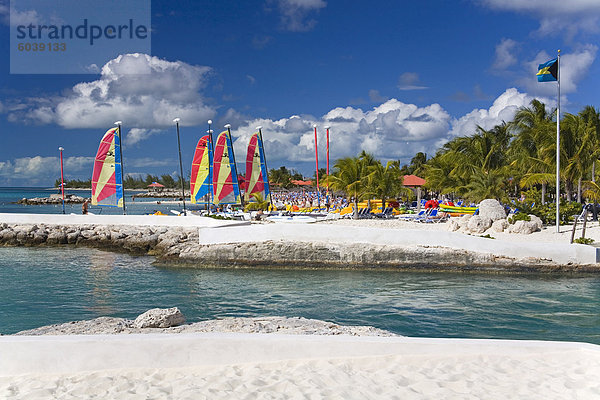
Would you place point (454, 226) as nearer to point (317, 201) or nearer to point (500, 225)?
point (500, 225)

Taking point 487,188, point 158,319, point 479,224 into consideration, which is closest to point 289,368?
point 158,319

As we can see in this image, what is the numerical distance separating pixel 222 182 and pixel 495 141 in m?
22.3

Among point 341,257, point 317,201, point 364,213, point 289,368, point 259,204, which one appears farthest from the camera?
point 317,201

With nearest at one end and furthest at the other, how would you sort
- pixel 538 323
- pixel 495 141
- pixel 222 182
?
pixel 538 323 < pixel 222 182 < pixel 495 141

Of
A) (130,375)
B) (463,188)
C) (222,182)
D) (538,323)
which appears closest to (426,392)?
(130,375)

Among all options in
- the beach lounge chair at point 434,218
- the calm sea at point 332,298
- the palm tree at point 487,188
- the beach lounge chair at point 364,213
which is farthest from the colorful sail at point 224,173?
the palm tree at point 487,188

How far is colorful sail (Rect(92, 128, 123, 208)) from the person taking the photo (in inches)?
1198

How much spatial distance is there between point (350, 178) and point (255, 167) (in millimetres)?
9139

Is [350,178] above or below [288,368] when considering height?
above

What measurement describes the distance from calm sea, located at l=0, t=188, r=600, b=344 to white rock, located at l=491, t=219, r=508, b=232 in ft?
17.1

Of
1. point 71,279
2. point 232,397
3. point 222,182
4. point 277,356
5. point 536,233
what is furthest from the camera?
point 222,182

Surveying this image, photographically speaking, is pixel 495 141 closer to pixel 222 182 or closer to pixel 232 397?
pixel 222 182

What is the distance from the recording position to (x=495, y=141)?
130ft

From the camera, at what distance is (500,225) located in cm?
2083
